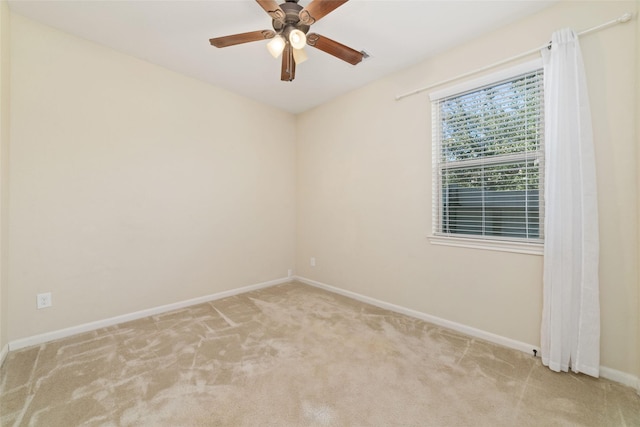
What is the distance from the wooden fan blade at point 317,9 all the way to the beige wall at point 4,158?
81.6 inches

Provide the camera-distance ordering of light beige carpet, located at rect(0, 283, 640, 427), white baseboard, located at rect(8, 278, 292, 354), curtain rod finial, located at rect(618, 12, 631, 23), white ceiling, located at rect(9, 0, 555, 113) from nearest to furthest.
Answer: light beige carpet, located at rect(0, 283, 640, 427), curtain rod finial, located at rect(618, 12, 631, 23), white ceiling, located at rect(9, 0, 555, 113), white baseboard, located at rect(8, 278, 292, 354)

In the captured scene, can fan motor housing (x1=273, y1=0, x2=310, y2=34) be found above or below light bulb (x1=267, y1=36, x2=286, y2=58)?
above

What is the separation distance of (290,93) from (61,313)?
3206mm

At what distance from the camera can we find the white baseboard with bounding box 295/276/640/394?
171 centimetres

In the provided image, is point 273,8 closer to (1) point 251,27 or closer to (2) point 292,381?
(1) point 251,27

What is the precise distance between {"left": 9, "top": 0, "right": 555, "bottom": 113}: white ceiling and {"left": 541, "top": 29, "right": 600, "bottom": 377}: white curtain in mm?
669

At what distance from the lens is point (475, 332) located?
2.34m

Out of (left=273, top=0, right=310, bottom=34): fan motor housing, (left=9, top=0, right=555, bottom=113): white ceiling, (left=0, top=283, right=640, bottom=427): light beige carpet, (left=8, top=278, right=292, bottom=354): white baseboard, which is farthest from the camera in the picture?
(left=8, top=278, right=292, bottom=354): white baseboard

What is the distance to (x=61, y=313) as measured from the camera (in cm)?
230

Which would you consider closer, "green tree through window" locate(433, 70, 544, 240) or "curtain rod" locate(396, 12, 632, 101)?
"curtain rod" locate(396, 12, 632, 101)

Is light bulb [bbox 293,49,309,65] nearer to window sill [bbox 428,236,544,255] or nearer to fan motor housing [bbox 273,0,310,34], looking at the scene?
fan motor housing [bbox 273,0,310,34]

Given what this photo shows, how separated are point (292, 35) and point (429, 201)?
73.6 inches

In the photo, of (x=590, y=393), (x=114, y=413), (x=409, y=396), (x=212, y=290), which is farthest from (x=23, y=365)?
(x=590, y=393)

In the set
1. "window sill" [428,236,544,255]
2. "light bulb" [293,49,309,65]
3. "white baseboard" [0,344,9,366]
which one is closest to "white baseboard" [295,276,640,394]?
"window sill" [428,236,544,255]
